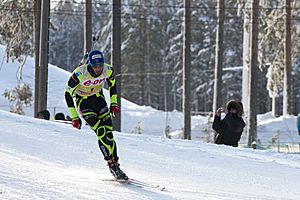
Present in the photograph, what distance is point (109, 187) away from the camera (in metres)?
7.21

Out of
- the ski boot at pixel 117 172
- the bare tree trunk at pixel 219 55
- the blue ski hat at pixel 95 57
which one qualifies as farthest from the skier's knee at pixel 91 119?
the bare tree trunk at pixel 219 55

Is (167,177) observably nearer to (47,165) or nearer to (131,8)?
(47,165)

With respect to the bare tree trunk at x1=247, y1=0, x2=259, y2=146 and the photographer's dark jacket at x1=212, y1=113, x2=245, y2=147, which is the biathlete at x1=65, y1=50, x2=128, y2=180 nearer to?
the photographer's dark jacket at x1=212, y1=113, x2=245, y2=147

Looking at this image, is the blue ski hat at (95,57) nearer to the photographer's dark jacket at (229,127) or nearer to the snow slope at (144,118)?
the photographer's dark jacket at (229,127)

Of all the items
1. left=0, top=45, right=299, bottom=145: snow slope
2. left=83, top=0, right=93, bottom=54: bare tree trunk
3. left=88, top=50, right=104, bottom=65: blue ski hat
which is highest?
left=83, top=0, right=93, bottom=54: bare tree trunk

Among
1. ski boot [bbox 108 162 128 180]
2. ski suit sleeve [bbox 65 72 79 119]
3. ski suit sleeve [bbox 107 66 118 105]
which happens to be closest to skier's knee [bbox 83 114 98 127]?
ski suit sleeve [bbox 65 72 79 119]

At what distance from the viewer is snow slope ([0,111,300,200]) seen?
6.94 meters

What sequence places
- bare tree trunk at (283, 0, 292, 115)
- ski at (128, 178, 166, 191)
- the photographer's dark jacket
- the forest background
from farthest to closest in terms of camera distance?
the forest background → bare tree trunk at (283, 0, 292, 115) → the photographer's dark jacket → ski at (128, 178, 166, 191)

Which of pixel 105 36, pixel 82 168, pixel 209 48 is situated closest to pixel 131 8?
pixel 105 36

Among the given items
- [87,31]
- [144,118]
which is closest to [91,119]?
[87,31]

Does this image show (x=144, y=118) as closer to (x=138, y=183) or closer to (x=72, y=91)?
(x=72, y=91)

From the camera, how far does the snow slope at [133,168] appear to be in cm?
694

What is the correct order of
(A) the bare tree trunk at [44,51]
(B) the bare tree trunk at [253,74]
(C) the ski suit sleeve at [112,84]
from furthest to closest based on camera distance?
(B) the bare tree trunk at [253,74], (A) the bare tree trunk at [44,51], (C) the ski suit sleeve at [112,84]

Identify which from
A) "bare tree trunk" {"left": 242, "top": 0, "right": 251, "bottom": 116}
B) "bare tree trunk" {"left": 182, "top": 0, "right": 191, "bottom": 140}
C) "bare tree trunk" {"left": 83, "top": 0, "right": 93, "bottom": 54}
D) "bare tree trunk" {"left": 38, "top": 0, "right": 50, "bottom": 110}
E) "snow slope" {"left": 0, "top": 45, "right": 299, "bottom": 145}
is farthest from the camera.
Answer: "snow slope" {"left": 0, "top": 45, "right": 299, "bottom": 145}
